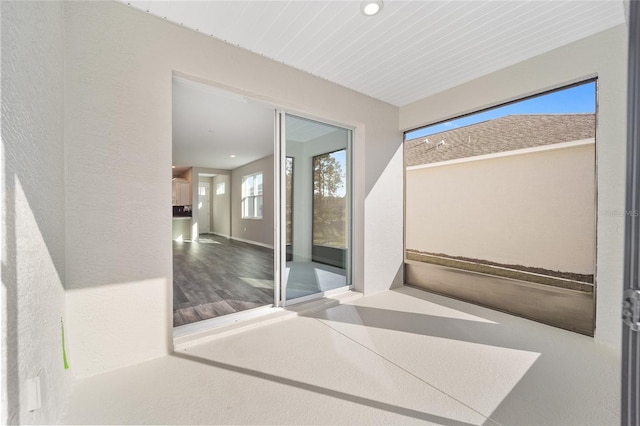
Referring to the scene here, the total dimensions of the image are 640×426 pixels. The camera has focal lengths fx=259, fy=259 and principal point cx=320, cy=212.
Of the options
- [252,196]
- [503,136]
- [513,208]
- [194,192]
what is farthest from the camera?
[194,192]

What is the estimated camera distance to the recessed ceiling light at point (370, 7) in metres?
1.91

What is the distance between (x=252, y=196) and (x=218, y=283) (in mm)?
4644

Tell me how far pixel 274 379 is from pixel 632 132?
2.13m

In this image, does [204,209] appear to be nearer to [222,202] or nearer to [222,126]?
[222,202]

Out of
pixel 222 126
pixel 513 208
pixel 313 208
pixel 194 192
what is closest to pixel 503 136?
pixel 513 208

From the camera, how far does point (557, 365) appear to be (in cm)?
198

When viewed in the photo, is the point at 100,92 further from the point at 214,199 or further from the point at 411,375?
the point at 214,199

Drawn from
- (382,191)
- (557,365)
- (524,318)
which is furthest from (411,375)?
(382,191)

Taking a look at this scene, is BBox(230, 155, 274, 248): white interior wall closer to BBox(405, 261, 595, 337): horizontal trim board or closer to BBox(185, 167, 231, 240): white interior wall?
A: BBox(185, 167, 231, 240): white interior wall

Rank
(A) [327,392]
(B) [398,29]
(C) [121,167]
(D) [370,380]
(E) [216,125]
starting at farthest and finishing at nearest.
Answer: (E) [216,125], (B) [398,29], (C) [121,167], (D) [370,380], (A) [327,392]

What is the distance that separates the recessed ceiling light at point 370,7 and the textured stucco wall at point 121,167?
124cm

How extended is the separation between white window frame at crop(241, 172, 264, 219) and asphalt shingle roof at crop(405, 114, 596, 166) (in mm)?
4542

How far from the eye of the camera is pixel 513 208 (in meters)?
3.77

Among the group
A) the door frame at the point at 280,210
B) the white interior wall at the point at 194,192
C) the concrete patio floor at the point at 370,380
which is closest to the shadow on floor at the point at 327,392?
the concrete patio floor at the point at 370,380
